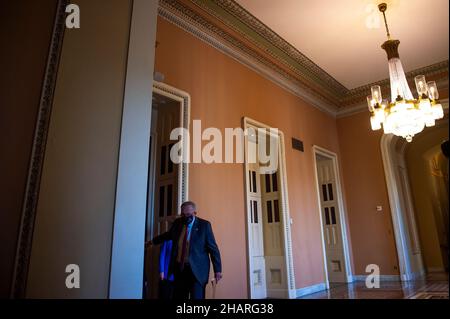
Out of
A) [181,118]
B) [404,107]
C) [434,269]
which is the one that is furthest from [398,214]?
[181,118]

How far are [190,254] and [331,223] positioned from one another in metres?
5.05

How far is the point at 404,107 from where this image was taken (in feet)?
13.7

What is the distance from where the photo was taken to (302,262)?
222 inches

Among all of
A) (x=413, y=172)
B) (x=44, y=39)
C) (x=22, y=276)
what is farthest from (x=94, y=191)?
(x=413, y=172)

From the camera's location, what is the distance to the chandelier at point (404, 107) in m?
4.19

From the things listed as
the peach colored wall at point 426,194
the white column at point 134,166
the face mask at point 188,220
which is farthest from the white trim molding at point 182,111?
the peach colored wall at point 426,194

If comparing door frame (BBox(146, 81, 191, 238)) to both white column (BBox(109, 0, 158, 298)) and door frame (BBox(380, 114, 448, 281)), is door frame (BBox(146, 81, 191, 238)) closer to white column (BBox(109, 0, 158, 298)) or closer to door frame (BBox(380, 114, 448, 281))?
white column (BBox(109, 0, 158, 298))

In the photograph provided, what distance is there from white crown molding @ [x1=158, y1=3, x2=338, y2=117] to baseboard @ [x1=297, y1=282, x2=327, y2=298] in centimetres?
364

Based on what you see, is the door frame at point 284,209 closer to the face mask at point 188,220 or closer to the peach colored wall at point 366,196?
the face mask at point 188,220

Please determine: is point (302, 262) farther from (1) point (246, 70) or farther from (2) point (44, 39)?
(2) point (44, 39)

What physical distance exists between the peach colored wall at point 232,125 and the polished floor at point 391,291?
16.7 inches

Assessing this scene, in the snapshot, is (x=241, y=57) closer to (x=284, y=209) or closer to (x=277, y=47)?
(x=277, y=47)

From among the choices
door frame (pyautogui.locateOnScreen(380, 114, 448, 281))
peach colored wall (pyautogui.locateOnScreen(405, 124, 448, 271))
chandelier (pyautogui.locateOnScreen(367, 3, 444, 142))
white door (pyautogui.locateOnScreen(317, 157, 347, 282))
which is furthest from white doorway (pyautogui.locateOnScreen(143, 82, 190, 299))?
peach colored wall (pyautogui.locateOnScreen(405, 124, 448, 271))
